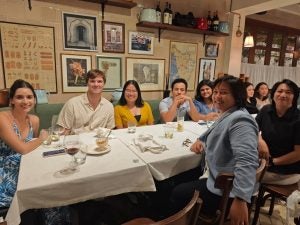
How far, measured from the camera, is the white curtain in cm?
468

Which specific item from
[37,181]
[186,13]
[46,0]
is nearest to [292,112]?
[37,181]

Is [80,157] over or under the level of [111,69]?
under

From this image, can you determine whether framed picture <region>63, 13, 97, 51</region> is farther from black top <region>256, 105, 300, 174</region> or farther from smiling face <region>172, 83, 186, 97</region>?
black top <region>256, 105, 300, 174</region>

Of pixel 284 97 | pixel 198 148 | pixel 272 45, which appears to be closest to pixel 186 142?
pixel 198 148

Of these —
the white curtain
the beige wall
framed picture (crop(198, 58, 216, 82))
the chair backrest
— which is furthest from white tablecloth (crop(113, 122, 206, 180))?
the white curtain

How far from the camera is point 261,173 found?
1.09m

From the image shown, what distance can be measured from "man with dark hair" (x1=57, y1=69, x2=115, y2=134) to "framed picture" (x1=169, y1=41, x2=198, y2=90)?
1.66 meters

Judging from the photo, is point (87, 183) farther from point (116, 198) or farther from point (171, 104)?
point (171, 104)

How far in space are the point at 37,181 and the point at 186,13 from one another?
330 cm

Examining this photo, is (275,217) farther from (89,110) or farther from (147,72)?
(147,72)

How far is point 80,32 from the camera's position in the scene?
2.79 m

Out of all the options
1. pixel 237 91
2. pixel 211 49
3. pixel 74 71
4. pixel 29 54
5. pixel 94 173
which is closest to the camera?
pixel 94 173

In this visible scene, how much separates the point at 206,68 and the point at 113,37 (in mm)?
1765

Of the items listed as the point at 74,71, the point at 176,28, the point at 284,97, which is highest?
the point at 176,28
